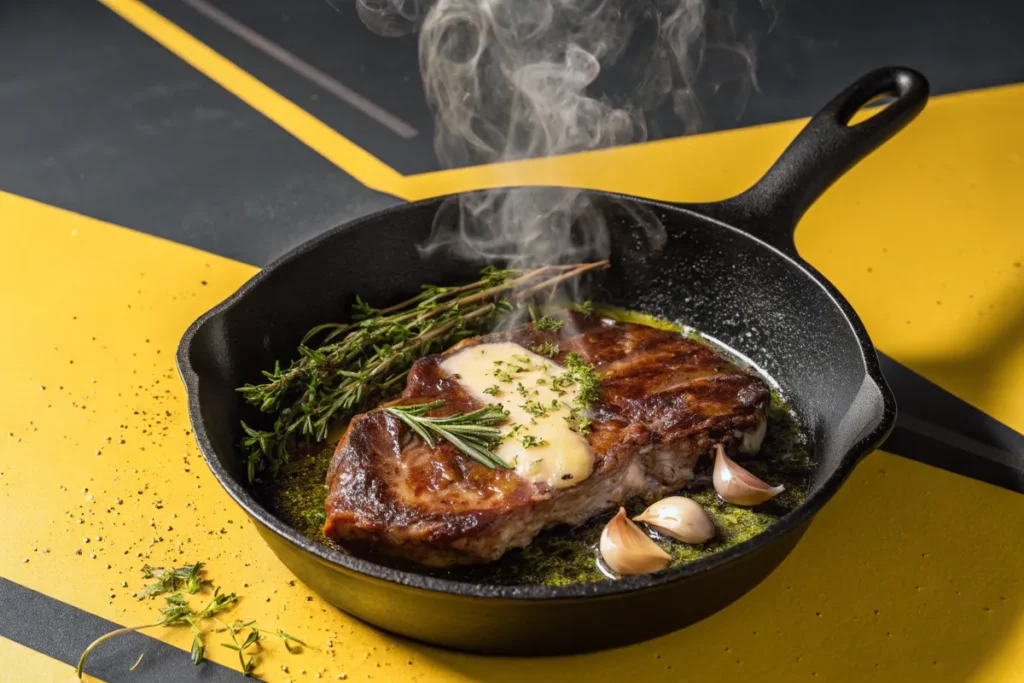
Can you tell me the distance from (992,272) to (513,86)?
1876 millimetres

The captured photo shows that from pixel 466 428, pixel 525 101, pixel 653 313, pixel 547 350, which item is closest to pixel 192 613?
pixel 466 428

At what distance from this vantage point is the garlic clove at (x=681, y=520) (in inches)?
107

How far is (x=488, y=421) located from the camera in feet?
9.36

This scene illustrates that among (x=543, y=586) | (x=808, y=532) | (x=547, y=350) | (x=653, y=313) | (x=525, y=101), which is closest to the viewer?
(x=543, y=586)

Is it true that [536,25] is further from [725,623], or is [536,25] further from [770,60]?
[725,623]

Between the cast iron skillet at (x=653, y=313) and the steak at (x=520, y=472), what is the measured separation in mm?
190

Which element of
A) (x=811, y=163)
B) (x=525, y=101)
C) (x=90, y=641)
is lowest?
(x=90, y=641)

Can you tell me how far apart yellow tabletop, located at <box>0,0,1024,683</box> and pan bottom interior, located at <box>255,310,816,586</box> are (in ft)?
0.50

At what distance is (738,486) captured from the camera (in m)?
2.81

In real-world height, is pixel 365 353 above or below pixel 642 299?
below

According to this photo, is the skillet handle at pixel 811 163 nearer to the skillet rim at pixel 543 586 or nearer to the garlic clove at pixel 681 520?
the skillet rim at pixel 543 586

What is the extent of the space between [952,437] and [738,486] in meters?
0.91

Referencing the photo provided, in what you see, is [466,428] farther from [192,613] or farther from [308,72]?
[308,72]

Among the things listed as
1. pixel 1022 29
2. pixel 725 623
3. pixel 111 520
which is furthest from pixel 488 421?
pixel 1022 29
